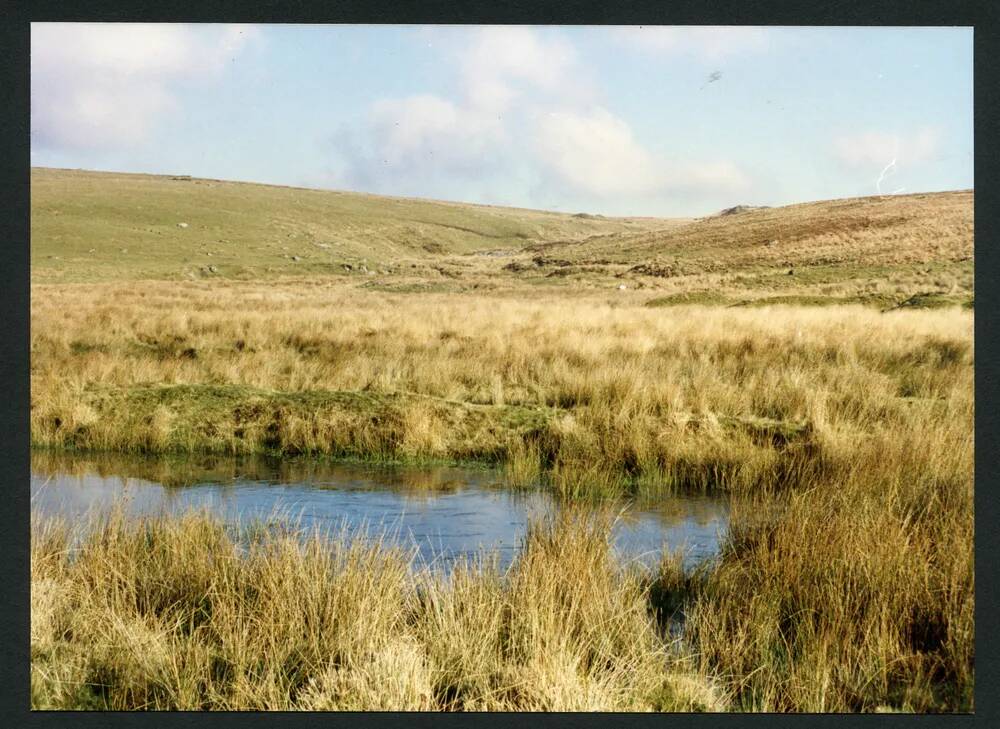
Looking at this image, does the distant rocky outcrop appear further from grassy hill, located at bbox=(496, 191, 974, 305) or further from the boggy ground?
the boggy ground

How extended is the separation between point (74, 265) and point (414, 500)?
42.6m

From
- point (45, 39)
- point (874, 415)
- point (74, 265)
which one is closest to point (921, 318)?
point (874, 415)

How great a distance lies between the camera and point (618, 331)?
57.1 ft

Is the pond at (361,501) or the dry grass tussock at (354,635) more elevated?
the pond at (361,501)

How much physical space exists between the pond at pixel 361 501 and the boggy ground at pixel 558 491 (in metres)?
0.39

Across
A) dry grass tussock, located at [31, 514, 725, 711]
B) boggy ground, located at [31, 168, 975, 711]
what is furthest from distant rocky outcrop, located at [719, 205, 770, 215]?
dry grass tussock, located at [31, 514, 725, 711]

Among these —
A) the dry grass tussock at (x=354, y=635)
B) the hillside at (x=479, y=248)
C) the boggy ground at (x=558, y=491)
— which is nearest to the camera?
the dry grass tussock at (x=354, y=635)

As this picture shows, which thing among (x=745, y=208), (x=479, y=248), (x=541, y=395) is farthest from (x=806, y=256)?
(x=479, y=248)

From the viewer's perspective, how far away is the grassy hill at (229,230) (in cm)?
5022

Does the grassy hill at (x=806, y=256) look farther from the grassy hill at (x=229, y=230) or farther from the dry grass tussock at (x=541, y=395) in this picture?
the grassy hill at (x=229, y=230)

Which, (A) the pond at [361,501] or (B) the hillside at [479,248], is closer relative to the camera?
(A) the pond at [361,501]

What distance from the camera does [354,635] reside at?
4.62 meters

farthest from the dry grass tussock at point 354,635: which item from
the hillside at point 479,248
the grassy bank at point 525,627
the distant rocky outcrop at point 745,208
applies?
the distant rocky outcrop at point 745,208

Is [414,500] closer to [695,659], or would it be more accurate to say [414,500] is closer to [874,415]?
[695,659]
